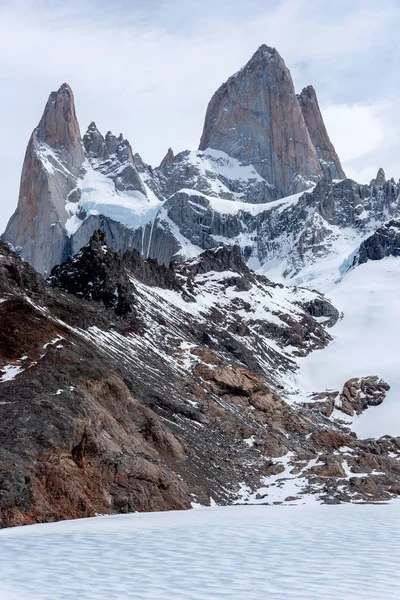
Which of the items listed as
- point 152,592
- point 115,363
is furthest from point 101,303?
point 152,592

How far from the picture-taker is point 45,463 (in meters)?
52.2

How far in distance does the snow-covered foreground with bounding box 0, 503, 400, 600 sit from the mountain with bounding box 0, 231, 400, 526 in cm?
1832

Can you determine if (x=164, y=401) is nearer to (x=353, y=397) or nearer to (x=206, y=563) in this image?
(x=206, y=563)

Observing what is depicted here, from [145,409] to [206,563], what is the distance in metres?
52.9

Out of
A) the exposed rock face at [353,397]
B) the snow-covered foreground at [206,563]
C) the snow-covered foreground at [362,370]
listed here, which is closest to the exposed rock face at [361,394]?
the exposed rock face at [353,397]

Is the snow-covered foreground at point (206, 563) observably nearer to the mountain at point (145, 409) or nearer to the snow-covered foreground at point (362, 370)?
the mountain at point (145, 409)

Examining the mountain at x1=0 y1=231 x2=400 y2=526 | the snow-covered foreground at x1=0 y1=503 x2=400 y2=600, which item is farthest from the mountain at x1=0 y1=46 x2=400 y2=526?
the snow-covered foreground at x1=0 y1=503 x2=400 y2=600

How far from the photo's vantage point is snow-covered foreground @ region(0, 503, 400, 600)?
64.6ft

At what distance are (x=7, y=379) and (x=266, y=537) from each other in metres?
38.5

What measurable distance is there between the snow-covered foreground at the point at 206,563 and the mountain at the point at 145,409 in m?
18.3

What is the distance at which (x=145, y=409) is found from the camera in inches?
2990

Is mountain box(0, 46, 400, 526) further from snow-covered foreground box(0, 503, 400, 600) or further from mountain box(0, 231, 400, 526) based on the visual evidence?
snow-covered foreground box(0, 503, 400, 600)

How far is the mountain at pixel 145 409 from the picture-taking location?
2179 inches

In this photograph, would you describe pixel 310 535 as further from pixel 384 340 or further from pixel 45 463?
pixel 384 340
